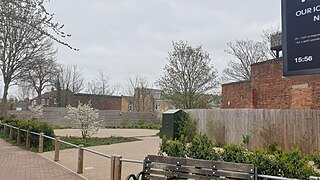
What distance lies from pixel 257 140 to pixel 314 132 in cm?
232

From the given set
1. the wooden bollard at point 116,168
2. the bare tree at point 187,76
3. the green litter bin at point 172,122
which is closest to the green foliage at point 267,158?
the wooden bollard at point 116,168

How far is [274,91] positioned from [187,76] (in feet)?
29.6

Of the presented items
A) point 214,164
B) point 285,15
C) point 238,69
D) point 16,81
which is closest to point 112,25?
point 285,15

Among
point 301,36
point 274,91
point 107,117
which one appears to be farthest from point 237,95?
point 107,117

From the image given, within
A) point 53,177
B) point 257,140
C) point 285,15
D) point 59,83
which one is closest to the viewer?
point 285,15

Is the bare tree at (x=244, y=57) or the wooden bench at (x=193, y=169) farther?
the bare tree at (x=244, y=57)

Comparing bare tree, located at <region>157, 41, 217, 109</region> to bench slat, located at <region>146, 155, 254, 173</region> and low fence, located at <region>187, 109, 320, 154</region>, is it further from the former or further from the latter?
bench slat, located at <region>146, 155, 254, 173</region>

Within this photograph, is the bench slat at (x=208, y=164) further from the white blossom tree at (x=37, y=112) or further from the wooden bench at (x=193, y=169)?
the white blossom tree at (x=37, y=112)

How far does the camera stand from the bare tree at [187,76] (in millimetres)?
22250

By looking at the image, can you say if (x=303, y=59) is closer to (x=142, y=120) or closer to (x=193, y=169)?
(x=193, y=169)

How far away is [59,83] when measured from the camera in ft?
140

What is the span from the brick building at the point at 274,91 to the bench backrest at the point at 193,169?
27.2 ft

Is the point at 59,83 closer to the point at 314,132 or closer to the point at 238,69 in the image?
the point at 238,69

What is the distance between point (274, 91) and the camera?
1410 cm
